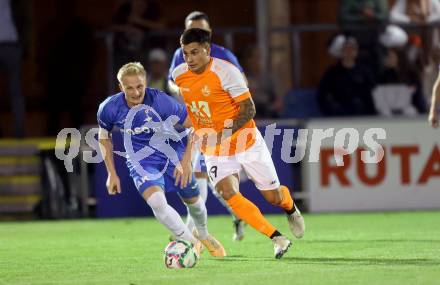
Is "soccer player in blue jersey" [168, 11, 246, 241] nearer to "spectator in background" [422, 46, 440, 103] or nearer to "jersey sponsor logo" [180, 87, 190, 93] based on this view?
"jersey sponsor logo" [180, 87, 190, 93]

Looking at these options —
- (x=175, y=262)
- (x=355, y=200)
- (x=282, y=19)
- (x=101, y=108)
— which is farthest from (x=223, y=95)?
(x=282, y=19)

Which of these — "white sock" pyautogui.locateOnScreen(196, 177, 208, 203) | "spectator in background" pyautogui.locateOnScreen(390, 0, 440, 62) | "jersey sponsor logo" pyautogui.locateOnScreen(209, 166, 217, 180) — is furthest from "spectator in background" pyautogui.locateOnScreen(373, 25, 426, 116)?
"jersey sponsor logo" pyautogui.locateOnScreen(209, 166, 217, 180)

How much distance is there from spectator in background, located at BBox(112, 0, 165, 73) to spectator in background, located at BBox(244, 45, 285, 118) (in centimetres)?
131

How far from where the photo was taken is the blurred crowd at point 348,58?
52.7 feet

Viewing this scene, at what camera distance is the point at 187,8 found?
22.6m

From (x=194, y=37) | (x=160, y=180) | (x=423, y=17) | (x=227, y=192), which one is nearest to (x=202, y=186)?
(x=227, y=192)

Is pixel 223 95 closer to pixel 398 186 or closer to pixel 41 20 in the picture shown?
pixel 398 186

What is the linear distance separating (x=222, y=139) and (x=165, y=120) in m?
0.52

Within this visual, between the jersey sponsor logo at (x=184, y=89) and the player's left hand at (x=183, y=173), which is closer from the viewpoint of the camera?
the player's left hand at (x=183, y=173)

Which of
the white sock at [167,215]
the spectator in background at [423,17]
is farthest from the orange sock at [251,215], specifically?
the spectator in background at [423,17]

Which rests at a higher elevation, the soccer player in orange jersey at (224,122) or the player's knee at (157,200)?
the soccer player in orange jersey at (224,122)

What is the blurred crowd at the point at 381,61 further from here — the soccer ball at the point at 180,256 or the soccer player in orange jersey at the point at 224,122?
the soccer ball at the point at 180,256

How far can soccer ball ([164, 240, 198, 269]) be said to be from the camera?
9.52m

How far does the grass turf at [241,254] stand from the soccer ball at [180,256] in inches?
3.6
